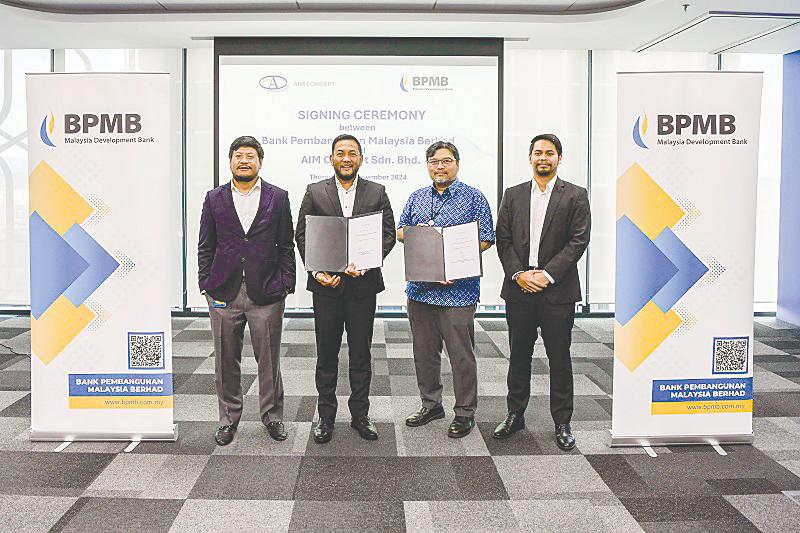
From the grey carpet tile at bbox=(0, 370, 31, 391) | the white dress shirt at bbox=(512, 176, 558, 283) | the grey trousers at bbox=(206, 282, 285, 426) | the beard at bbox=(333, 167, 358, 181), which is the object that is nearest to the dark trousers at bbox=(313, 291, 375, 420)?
the grey trousers at bbox=(206, 282, 285, 426)

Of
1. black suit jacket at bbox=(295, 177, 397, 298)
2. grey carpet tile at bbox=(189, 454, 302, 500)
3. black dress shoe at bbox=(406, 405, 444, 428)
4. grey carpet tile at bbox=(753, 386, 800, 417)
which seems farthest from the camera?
grey carpet tile at bbox=(753, 386, 800, 417)

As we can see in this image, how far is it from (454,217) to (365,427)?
1.19 meters

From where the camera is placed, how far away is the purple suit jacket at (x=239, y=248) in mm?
3467

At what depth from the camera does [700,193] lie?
11.0 ft

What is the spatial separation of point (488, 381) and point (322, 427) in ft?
5.43

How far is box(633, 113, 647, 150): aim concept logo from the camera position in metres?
3.33

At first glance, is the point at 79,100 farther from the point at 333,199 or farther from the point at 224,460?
the point at 224,460

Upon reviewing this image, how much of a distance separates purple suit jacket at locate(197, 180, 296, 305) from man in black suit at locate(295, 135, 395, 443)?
0.49ft

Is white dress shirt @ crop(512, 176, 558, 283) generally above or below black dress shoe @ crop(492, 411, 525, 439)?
above

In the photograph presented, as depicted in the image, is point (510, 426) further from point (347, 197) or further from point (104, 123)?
point (104, 123)

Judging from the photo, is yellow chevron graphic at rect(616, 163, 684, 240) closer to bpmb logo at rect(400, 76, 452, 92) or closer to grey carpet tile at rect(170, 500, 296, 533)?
grey carpet tile at rect(170, 500, 296, 533)

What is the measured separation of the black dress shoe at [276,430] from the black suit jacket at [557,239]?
1.37 m

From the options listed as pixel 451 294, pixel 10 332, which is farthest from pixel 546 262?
pixel 10 332

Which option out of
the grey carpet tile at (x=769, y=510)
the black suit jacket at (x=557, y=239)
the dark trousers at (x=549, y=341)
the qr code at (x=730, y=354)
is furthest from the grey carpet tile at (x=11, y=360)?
the grey carpet tile at (x=769, y=510)
